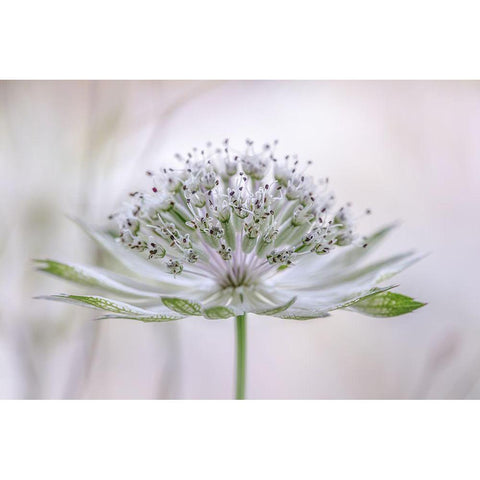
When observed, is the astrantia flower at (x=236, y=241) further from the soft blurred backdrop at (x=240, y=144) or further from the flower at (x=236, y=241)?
the soft blurred backdrop at (x=240, y=144)

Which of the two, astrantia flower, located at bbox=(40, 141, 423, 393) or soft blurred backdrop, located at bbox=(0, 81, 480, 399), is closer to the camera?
astrantia flower, located at bbox=(40, 141, 423, 393)

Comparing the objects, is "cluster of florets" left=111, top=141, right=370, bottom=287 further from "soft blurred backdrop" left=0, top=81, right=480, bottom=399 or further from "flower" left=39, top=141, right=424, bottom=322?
"soft blurred backdrop" left=0, top=81, right=480, bottom=399

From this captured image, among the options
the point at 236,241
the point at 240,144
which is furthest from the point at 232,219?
the point at 240,144

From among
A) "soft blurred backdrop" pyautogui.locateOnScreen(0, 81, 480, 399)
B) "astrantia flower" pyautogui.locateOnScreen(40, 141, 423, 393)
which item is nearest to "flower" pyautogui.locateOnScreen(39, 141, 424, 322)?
"astrantia flower" pyautogui.locateOnScreen(40, 141, 423, 393)

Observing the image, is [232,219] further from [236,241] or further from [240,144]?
[240,144]

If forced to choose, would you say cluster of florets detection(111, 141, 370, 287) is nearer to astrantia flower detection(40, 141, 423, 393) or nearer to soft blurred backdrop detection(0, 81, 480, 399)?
astrantia flower detection(40, 141, 423, 393)
